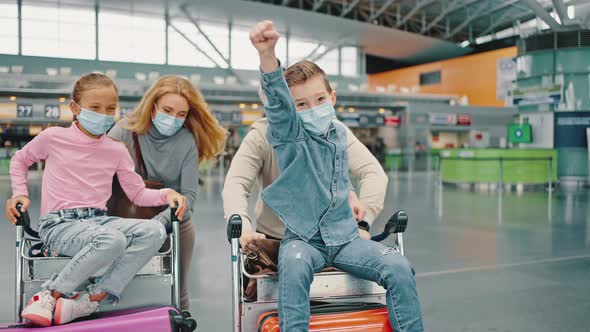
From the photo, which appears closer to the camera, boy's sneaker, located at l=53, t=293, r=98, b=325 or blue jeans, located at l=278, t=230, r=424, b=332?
blue jeans, located at l=278, t=230, r=424, b=332

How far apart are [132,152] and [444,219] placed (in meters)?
6.03

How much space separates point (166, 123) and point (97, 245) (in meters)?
0.90

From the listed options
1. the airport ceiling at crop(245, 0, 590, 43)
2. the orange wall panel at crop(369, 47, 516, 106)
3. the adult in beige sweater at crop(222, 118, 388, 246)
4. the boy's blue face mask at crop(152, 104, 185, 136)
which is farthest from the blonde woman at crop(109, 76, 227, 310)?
the orange wall panel at crop(369, 47, 516, 106)

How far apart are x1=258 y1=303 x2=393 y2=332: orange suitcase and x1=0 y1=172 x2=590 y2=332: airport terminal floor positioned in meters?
1.11

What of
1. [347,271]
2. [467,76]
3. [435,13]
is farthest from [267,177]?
[467,76]

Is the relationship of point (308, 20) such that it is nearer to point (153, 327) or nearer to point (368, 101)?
point (368, 101)

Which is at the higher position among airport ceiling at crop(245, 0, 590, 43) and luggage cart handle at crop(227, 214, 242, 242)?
airport ceiling at crop(245, 0, 590, 43)

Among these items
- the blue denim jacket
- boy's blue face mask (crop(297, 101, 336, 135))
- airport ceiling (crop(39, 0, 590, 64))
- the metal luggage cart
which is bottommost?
the metal luggage cart

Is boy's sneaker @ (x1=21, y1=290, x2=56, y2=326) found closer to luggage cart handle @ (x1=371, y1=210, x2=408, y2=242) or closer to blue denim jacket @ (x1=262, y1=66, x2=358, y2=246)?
blue denim jacket @ (x1=262, y1=66, x2=358, y2=246)

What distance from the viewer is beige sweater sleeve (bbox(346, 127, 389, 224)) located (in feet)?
7.97

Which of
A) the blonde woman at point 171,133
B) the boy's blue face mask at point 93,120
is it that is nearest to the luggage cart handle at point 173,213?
the blonde woman at point 171,133

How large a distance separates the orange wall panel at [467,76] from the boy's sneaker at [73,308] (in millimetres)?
34901

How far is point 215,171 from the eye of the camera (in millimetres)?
25547

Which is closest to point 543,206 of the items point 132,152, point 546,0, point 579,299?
point 579,299
